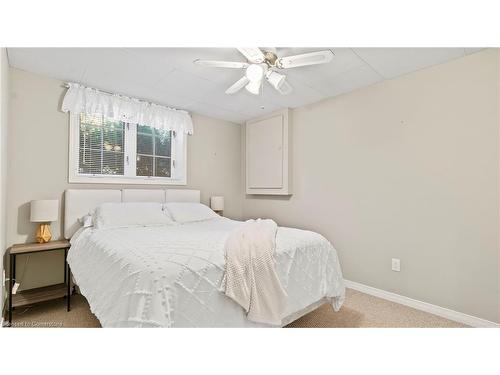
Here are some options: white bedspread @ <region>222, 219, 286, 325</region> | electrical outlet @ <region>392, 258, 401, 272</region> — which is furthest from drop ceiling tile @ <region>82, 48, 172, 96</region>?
electrical outlet @ <region>392, 258, 401, 272</region>

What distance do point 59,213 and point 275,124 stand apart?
282 cm

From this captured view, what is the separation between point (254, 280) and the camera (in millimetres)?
1483

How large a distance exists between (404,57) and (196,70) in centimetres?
183

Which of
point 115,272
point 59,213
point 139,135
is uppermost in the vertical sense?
point 139,135

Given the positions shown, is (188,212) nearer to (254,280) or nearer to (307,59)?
(254,280)

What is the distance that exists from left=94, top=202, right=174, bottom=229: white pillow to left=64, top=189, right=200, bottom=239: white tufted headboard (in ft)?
0.70

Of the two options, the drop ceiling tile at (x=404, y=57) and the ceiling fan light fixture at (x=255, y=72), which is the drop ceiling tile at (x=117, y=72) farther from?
the drop ceiling tile at (x=404, y=57)

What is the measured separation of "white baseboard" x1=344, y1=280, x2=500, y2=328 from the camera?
197cm

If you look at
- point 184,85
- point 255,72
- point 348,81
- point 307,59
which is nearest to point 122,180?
point 184,85

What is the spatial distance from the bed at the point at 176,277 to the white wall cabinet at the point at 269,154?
4.74 ft

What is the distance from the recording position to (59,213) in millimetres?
2572

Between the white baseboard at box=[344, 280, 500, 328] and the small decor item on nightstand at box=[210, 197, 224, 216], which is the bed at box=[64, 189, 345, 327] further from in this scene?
the small decor item on nightstand at box=[210, 197, 224, 216]
